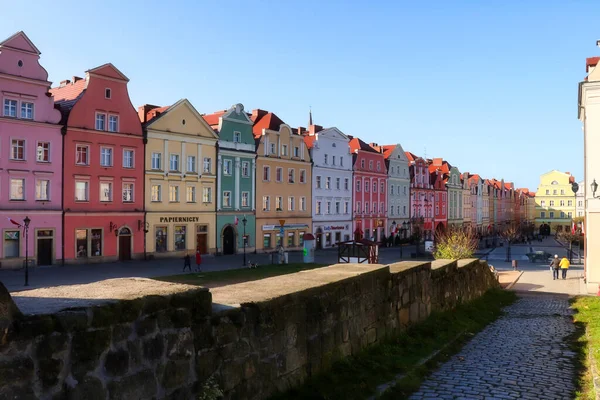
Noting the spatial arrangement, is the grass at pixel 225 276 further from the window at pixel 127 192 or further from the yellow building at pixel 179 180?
the window at pixel 127 192

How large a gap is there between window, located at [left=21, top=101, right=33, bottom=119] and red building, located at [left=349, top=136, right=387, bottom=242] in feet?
121

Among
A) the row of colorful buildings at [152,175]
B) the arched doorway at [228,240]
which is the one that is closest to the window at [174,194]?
the row of colorful buildings at [152,175]

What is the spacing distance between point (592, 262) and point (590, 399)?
21.6m

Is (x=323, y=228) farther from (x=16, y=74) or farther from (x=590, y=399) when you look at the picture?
(x=590, y=399)

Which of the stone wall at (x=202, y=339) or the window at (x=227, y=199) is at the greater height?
the window at (x=227, y=199)

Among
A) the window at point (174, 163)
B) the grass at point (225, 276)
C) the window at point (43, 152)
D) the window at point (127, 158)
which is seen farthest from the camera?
the window at point (174, 163)

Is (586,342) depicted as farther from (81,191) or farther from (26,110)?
(81,191)

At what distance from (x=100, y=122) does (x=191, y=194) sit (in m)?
9.74

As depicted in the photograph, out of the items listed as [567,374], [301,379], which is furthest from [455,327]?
[301,379]

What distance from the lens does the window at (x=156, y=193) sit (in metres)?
42.2

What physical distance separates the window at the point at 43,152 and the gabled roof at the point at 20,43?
573 centimetres

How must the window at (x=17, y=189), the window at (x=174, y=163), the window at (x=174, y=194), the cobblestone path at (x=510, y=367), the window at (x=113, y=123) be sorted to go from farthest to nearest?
the window at (x=174, y=163) < the window at (x=174, y=194) < the window at (x=113, y=123) < the window at (x=17, y=189) < the cobblestone path at (x=510, y=367)

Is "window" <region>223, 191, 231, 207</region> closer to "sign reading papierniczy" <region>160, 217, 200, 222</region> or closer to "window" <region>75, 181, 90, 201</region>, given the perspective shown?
"sign reading papierniczy" <region>160, 217, 200, 222</region>

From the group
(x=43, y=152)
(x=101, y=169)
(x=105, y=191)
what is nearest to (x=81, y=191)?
(x=105, y=191)
